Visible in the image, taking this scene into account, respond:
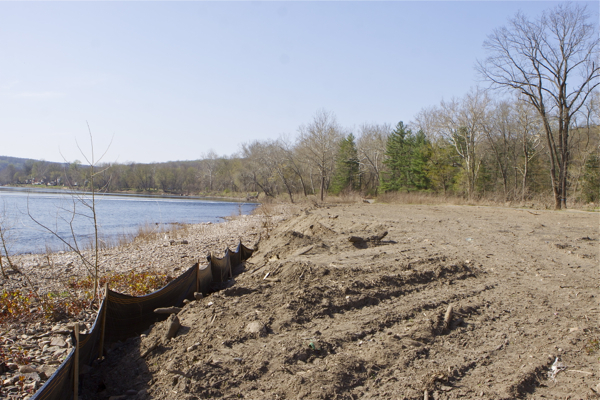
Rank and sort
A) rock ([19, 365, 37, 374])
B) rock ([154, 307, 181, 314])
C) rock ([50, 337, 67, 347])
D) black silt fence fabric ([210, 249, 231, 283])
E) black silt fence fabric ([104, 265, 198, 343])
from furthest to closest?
black silt fence fabric ([210, 249, 231, 283]), rock ([154, 307, 181, 314]), rock ([50, 337, 67, 347]), black silt fence fabric ([104, 265, 198, 343]), rock ([19, 365, 37, 374])

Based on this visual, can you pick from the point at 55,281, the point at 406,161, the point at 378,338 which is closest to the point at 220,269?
the point at 55,281

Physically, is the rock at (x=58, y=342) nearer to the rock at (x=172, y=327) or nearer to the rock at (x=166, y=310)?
the rock at (x=166, y=310)

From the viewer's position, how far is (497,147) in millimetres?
43406

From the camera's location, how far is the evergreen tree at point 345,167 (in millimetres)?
53094

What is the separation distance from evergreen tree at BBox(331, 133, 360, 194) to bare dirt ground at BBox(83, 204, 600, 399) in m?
45.5

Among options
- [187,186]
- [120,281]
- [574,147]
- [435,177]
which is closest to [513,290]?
[120,281]

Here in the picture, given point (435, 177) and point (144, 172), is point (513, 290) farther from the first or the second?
point (144, 172)

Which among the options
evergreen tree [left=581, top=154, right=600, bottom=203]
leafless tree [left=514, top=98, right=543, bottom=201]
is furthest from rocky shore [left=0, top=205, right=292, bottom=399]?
leafless tree [left=514, top=98, right=543, bottom=201]

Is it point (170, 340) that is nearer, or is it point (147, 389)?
point (147, 389)

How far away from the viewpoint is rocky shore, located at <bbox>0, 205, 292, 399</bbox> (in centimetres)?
429

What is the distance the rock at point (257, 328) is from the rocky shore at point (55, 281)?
A: 7.44 feet

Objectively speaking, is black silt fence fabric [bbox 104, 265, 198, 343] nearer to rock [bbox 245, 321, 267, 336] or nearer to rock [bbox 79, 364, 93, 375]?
rock [bbox 79, 364, 93, 375]

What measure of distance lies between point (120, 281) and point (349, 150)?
155 feet

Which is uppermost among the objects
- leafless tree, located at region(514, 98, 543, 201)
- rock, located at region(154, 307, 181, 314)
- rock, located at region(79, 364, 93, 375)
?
leafless tree, located at region(514, 98, 543, 201)
